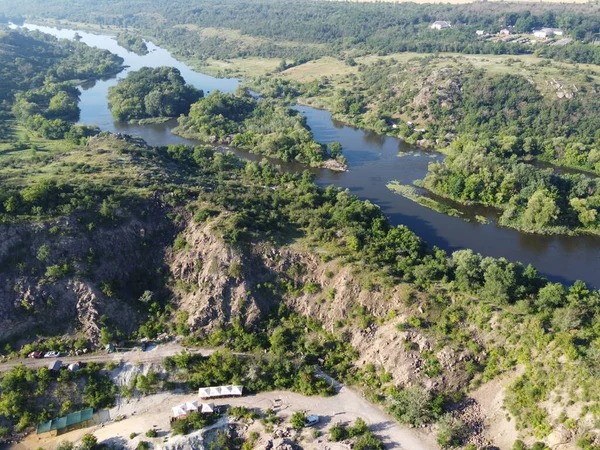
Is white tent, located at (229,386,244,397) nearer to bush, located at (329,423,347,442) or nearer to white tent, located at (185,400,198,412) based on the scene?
white tent, located at (185,400,198,412)

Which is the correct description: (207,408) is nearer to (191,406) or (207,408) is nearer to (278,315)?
(191,406)

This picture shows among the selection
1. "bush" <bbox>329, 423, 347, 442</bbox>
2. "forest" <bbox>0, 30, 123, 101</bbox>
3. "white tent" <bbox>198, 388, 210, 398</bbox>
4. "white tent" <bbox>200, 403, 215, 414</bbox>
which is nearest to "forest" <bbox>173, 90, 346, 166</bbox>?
"forest" <bbox>0, 30, 123, 101</bbox>

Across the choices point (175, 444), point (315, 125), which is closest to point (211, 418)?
point (175, 444)

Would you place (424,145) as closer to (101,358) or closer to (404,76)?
(404,76)

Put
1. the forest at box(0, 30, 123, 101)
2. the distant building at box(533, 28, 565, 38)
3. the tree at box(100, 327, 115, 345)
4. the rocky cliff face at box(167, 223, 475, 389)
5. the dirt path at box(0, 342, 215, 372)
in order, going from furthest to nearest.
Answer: the distant building at box(533, 28, 565, 38), the forest at box(0, 30, 123, 101), the tree at box(100, 327, 115, 345), the dirt path at box(0, 342, 215, 372), the rocky cliff face at box(167, 223, 475, 389)

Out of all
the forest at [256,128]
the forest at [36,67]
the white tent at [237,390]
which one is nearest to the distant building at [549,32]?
the forest at [256,128]

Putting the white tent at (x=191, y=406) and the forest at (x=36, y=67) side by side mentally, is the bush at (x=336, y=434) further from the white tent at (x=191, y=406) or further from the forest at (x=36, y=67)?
the forest at (x=36, y=67)
